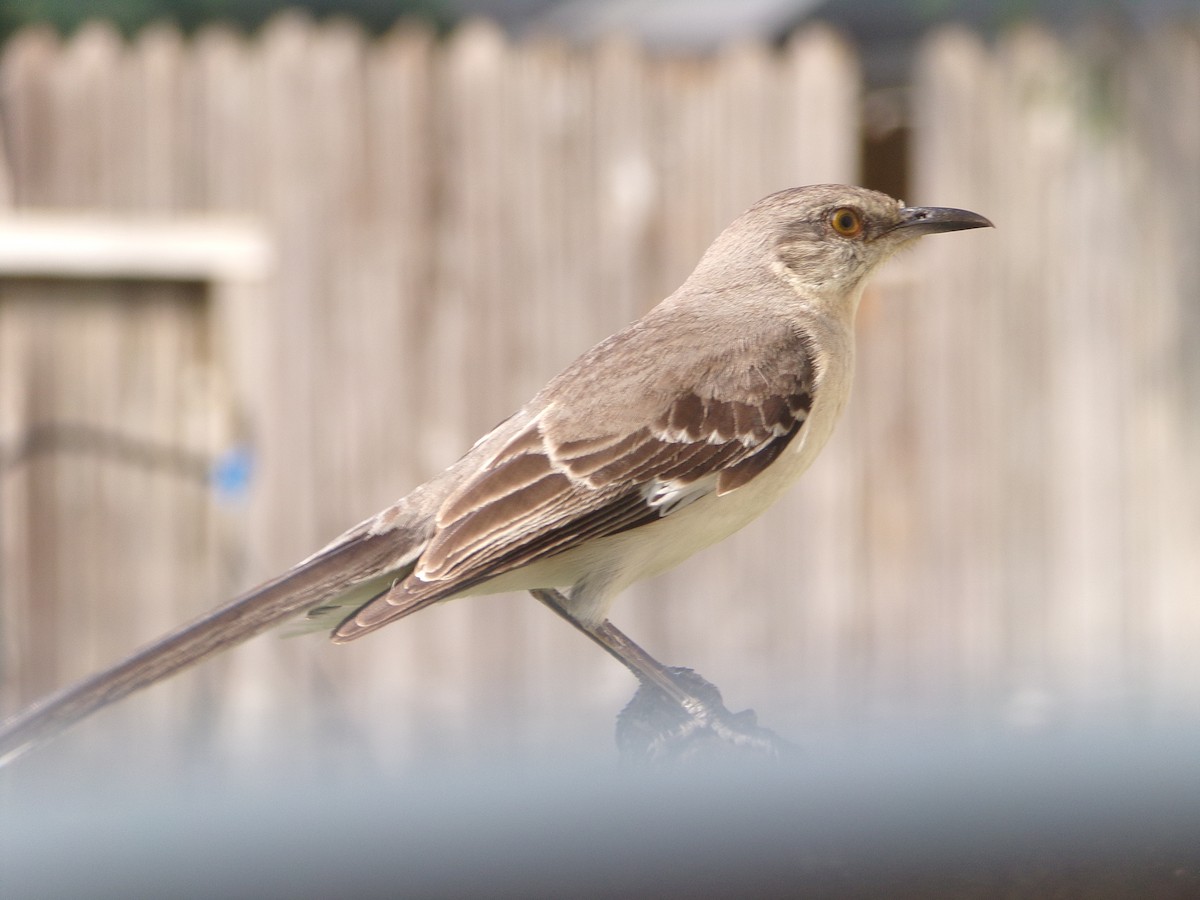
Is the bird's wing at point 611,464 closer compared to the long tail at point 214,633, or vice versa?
the long tail at point 214,633

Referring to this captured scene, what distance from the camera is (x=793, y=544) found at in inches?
258

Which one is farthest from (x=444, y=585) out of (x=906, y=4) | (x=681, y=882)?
(x=906, y=4)

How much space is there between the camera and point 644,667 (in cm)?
276

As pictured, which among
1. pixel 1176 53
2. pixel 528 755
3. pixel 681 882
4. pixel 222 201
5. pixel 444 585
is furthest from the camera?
pixel 1176 53

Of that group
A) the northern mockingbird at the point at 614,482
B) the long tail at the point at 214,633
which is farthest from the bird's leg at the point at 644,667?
the long tail at the point at 214,633

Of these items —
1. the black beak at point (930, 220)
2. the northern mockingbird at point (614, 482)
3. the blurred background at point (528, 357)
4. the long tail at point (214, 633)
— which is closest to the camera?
the long tail at point (214, 633)

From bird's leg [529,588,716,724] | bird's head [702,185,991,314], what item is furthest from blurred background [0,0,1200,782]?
bird's leg [529,588,716,724]

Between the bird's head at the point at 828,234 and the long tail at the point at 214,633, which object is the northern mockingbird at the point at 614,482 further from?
the bird's head at the point at 828,234

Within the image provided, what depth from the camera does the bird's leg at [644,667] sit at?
2686 mm

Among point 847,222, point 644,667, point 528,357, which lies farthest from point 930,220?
point 528,357

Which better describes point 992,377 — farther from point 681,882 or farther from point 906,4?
point 681,882

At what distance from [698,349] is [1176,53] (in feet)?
16.5

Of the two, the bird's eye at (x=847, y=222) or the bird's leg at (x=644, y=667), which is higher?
the bird's eye at (x=847, y=222)

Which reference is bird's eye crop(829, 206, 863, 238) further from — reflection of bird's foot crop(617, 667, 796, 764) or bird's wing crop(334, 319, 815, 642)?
reflection of bird's foot crop(617, 667, 796, 764)
